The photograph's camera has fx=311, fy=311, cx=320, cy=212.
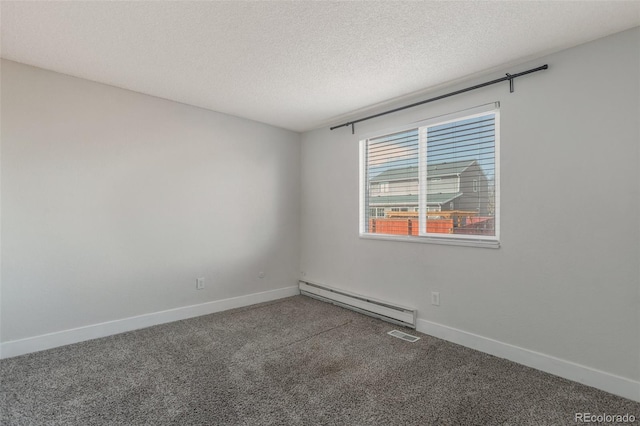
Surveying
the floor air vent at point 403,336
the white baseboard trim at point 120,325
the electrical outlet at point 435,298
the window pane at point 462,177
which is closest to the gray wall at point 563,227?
the electrical outlet at point 435,298

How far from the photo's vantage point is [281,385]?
2.15 meters

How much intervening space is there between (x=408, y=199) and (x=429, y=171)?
Result: 1.26 feet

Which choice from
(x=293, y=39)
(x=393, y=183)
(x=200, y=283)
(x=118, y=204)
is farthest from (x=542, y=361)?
(x=118, y=204)

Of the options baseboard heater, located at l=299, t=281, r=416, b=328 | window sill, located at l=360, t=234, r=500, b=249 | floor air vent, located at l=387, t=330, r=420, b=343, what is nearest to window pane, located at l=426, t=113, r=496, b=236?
window sill, located at l=360, t=234, r=500, b=249

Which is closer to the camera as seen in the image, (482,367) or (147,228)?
(482,367)

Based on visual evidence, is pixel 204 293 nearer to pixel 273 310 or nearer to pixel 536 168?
pixel 273 310

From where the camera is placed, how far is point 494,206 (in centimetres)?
270

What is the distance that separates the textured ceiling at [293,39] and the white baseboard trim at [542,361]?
90.6 inches

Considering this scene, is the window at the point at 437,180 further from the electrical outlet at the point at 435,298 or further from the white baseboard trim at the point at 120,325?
the white baseboard trim at the point at 120,325

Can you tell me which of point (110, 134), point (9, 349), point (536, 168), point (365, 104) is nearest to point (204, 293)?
point (9, 349)

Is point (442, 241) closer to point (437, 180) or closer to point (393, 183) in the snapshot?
point (437, 180)

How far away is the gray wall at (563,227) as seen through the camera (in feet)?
6.73

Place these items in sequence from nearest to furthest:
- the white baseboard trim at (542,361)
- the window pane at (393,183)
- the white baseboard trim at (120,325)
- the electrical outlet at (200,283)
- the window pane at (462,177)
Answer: the white baseboard trim at (542,361) < the white baseboard trim at (120,325) < the window pane at (462,177) < the window pane at (393,183) < the electrical outlet at (200,283)

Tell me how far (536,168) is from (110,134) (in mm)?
3818
